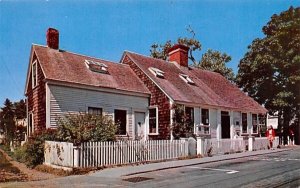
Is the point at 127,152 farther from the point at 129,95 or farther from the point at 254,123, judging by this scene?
the point at 254,123

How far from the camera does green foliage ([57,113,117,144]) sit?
14.2m

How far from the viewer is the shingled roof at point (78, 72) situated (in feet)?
60.7

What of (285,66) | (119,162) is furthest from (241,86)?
(119,162)

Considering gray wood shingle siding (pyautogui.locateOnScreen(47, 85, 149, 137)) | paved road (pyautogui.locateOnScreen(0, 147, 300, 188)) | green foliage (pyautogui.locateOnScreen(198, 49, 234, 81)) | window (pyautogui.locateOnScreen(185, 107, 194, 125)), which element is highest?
green foliage (pyautogui.locateOnScreen(198, 49, 234, 81))

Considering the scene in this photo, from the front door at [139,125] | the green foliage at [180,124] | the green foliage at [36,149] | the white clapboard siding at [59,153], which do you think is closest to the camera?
the white clapboard siding at [59,153]

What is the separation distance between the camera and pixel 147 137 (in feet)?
73.6

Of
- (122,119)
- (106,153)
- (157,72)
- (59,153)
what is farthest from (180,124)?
(59,153)

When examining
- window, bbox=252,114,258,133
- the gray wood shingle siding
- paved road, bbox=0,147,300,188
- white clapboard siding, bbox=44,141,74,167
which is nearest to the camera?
paved road, bbox=0,147,300,188

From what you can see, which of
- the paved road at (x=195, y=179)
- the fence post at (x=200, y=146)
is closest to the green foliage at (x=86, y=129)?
the paved road at (x=195, y=179)

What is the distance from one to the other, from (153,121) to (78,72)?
5632mm

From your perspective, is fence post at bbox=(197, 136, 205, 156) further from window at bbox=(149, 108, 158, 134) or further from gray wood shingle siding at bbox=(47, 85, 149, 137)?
gray wood shingle siding at bbox=(47, 85, 149, 137)

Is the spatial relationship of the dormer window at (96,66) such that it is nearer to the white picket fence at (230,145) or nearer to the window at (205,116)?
the window at (205,116)

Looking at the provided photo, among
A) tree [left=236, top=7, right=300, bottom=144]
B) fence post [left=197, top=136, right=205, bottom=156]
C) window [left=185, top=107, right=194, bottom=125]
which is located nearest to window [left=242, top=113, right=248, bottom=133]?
tree [left=236, top=7, right=300, bottom=144]

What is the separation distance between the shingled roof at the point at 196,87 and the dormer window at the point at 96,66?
2.81m
